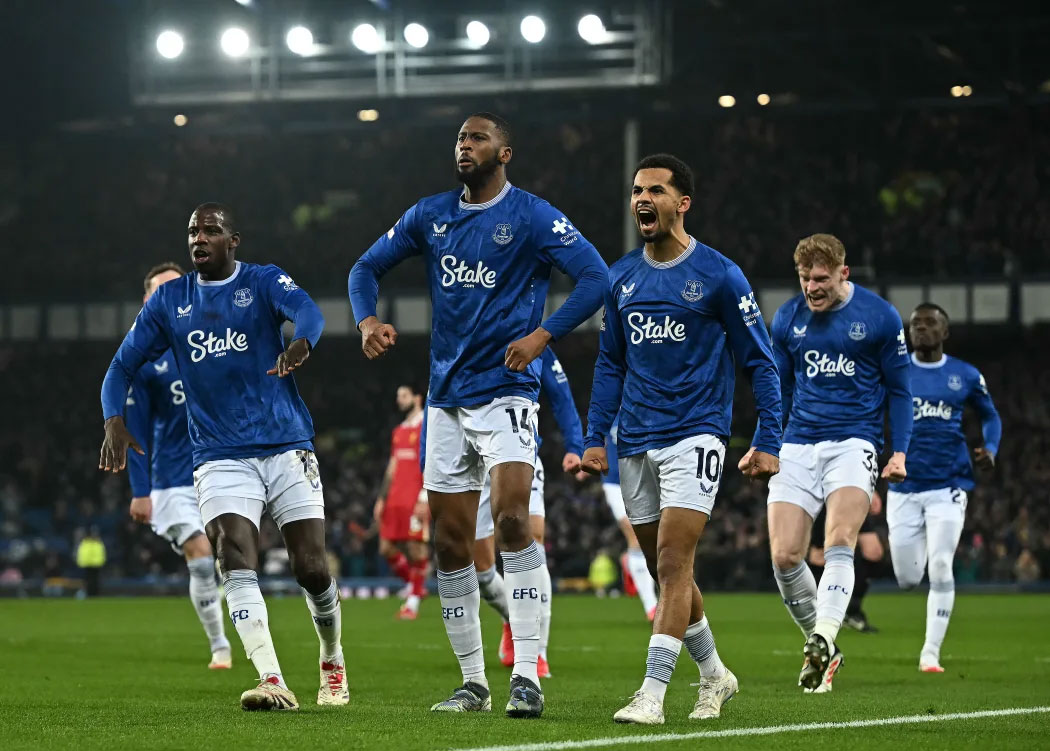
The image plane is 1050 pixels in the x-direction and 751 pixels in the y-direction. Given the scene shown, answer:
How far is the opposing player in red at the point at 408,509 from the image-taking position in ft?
60.5

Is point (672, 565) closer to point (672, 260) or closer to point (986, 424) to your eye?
point (672, 260)

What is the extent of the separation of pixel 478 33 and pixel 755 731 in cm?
2366

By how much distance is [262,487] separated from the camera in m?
8.01

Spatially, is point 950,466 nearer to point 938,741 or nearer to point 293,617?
point 938,741

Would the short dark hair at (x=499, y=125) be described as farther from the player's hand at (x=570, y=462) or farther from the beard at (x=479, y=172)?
the player's hand at (x=570, y=462)

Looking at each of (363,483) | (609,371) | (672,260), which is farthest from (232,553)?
(363,483)

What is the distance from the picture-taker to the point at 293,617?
65.3 feet

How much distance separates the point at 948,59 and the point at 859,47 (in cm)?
220

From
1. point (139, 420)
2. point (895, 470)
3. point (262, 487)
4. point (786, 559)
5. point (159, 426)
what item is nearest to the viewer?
point (262, 487)

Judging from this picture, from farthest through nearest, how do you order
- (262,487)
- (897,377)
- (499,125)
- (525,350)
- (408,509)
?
1. (408,509)
2. (897,377)
3. (262,487)
4. (499,125)
5. (525,350)

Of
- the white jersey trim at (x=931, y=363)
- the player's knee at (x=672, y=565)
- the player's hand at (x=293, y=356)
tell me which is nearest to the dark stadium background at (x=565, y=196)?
the white jersey trim at (x=931, y=363)

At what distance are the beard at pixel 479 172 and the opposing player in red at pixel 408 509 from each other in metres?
10.2

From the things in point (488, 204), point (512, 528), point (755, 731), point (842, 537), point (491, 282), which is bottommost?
point (755, 731)

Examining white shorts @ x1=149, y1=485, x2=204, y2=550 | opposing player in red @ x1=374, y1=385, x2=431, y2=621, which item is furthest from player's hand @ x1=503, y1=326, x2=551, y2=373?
opposing player in red @ x1=374, y1=385, x2=431, y2=621
